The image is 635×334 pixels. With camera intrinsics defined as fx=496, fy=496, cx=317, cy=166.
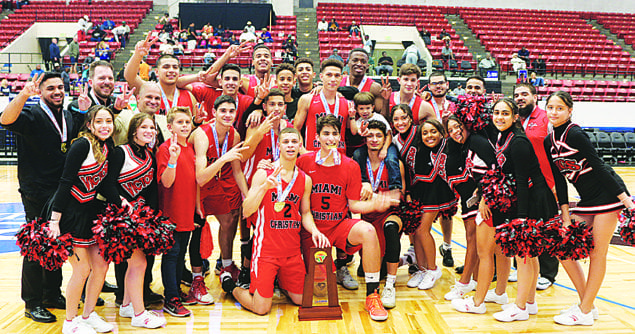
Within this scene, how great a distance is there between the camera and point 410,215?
4281mm

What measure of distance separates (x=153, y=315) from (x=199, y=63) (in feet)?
44.4

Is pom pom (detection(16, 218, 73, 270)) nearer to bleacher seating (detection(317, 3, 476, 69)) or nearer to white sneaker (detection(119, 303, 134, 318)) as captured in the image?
white sneaker (detection(119, 303, 134, 318))

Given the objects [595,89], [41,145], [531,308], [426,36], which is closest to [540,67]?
[595,89]

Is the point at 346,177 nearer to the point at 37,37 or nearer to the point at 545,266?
the point at 545,266

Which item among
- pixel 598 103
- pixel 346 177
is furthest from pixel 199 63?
pixel 346 177

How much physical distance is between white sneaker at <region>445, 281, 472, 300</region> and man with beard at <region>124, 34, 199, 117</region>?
270 centimetres

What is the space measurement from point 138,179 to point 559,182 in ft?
9.95

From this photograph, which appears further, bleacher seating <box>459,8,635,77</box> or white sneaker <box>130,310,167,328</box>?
bleacher seating <box>459,8,635,77</box>

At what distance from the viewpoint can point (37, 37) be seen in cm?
2084

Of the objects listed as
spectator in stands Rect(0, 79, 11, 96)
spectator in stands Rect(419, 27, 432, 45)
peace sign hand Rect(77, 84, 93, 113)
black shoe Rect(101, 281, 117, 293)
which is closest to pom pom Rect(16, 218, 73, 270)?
peace sign hand Rect(77, 84, 93, 113)

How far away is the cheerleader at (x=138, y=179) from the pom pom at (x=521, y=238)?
252cm

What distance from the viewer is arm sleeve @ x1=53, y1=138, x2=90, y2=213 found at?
3152mm

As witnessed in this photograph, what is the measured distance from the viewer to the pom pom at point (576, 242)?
3.46 m

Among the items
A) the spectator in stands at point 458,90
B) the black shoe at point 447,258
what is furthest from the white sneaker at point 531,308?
the spectator in stands at point 458,90
